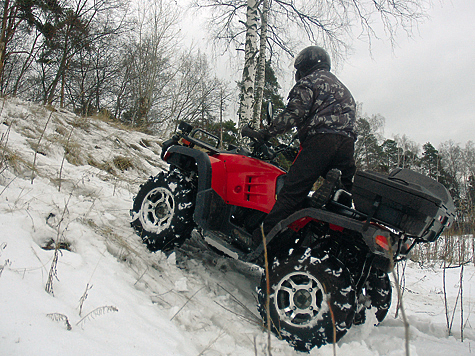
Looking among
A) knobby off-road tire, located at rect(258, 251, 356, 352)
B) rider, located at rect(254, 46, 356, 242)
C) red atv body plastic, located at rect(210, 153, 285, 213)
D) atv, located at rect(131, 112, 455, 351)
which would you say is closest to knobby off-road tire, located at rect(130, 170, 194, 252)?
atv, located at rect(131, 112, 455, 351)

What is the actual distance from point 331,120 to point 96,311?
1951 mm

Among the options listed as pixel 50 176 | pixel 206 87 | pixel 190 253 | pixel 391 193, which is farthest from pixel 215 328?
pixel 206 87

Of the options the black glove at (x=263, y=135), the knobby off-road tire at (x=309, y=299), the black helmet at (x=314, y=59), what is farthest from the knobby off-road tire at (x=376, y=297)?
the black helmet at (x=314, y=59)

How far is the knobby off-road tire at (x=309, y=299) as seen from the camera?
191 centimetres

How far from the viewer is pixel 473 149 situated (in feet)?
122

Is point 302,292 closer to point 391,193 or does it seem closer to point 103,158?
point 391,193

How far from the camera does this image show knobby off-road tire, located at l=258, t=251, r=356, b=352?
1.91 m

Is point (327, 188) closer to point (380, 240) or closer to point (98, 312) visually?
point (380, 240)

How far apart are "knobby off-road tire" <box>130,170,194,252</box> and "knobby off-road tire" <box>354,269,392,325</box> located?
155cm

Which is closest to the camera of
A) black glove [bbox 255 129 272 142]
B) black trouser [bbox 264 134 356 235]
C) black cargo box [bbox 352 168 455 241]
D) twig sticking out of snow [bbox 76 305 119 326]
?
twig sticking out of snow [bbox 76 305 119 326]

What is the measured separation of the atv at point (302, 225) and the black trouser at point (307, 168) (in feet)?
0.39

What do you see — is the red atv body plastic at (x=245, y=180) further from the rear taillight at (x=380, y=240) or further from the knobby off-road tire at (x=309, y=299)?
the rear taillight at (x=380, y=240)

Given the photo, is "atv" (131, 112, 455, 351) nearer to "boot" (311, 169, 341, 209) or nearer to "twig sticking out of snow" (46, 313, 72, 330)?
"boot" (311, 169, 341, 209)

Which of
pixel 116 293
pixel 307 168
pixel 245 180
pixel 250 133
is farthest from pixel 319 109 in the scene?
pixel 116 293
